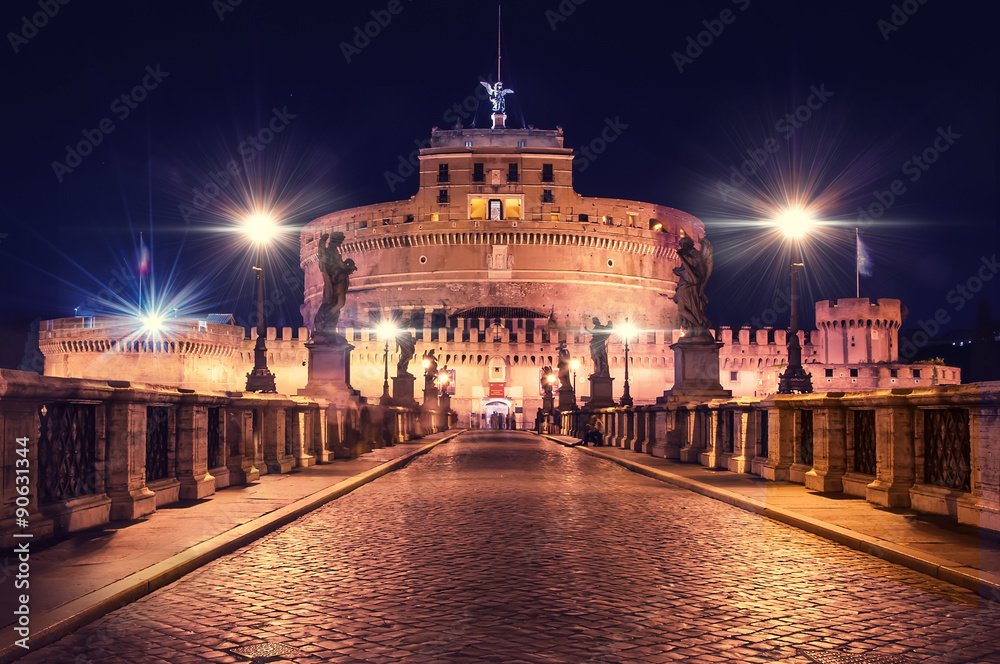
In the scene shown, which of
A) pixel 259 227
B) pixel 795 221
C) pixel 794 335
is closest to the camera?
pixel 794 335

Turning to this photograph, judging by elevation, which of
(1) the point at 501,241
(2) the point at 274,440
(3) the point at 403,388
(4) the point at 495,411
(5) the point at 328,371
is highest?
(1) the point at 501,241

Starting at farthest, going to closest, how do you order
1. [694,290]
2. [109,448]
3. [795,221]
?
1. [795,221]
2. [694,290]
3. [109,448]

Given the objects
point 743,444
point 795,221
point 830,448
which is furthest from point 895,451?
point 795,221

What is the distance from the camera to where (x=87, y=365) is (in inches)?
2611

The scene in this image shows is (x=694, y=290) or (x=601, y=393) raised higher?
(x=694, y=290)

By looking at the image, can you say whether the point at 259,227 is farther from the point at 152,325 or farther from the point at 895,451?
the point at 152,325

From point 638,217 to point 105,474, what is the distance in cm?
7881

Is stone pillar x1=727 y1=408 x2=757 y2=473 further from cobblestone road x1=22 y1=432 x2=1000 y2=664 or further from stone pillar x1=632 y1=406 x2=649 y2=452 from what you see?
stone pillar x1=632 y1=406 x2=649 y2=452

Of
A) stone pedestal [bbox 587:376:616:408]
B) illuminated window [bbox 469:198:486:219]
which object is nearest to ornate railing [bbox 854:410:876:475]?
stone pedestal [bbox 587:376:616:408]

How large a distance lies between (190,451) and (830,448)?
24.2 feet

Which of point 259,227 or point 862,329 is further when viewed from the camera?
point 862,329

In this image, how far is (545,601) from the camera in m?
5.09

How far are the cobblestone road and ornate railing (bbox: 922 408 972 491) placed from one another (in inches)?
65.5

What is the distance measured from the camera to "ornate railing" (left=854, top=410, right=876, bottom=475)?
32.3ft
